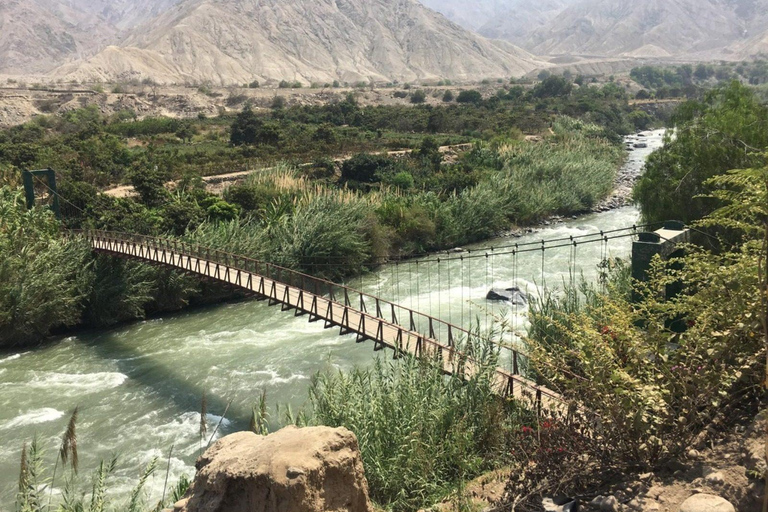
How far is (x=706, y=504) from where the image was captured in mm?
3945

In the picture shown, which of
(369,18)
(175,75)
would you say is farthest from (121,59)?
(369,18)

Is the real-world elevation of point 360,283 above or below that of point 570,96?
below

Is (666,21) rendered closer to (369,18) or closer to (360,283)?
(369,18)

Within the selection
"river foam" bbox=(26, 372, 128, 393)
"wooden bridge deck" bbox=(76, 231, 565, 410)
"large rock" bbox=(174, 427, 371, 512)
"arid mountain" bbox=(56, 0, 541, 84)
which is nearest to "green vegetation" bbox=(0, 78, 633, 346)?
"wooden bridge deck" bbox=(76, 231, 565, 410)

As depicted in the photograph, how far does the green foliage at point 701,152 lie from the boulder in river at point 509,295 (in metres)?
3.88

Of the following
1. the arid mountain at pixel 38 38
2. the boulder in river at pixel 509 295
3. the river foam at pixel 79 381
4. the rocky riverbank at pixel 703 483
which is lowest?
the river foam at pixel 79 381

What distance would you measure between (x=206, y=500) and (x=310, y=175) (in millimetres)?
27165

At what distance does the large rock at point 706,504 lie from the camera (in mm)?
3887

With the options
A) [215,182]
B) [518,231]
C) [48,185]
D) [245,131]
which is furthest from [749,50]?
[48,185]

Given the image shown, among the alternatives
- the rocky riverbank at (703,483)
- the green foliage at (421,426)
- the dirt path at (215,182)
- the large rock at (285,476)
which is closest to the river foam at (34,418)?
the green foliage at (421,426)

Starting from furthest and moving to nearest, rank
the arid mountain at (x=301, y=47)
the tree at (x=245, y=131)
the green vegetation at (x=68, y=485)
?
the arid mountain at (x=301, y=47) < the tree at (x=245, y=131) < the green vegetation at (x=68, y=485)

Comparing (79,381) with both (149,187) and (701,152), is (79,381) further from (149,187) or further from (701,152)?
(701,152)

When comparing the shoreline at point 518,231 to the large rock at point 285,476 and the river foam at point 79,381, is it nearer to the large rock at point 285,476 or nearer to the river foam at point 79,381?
the river foam at point 79,381

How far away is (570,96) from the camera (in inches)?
2751
